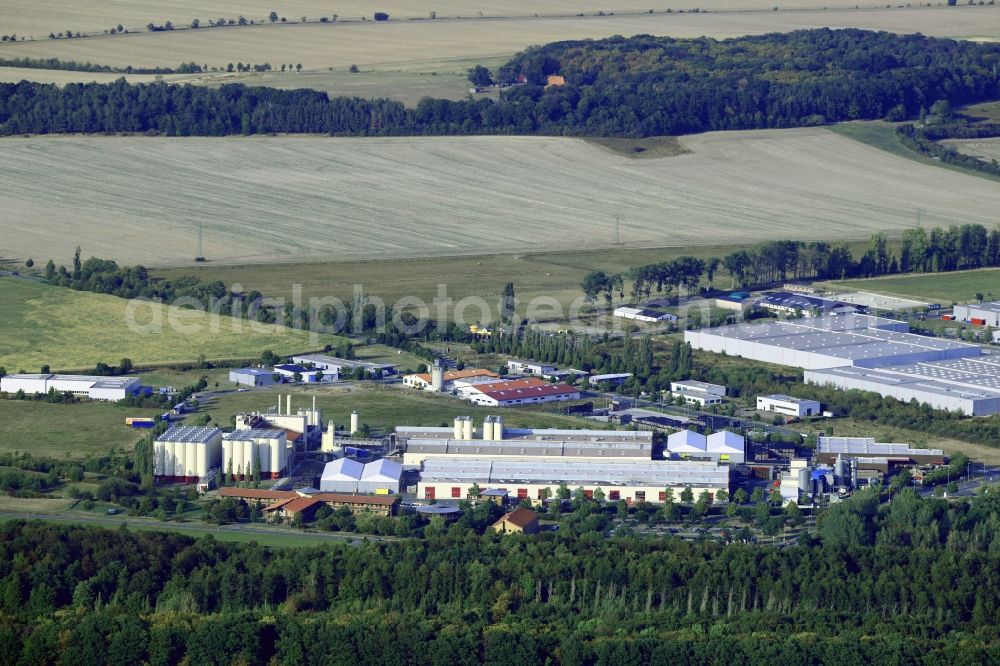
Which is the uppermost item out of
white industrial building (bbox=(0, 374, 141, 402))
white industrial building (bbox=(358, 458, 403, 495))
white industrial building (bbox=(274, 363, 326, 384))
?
white industrial building (bbox=(274, 363, 326, 384))

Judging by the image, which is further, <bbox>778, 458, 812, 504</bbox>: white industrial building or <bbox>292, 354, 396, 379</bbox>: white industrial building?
<bbox>292, 354, 396, 379</bbox>: white industrial building

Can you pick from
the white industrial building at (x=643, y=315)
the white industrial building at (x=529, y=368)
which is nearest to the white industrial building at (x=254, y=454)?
the white industrial building at (x=529, y=368)

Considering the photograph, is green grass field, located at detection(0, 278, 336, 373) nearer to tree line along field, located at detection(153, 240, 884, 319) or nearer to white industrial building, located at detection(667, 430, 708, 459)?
tree line along field, located at detection(153, 240, 884, 319)

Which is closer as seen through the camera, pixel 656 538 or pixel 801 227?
pixel 656 538

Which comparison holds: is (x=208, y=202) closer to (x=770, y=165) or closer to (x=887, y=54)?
(x=770, y=165)

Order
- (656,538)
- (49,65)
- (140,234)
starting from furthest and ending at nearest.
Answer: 1. (49,65)
2. (140,234)
3. (656,538)

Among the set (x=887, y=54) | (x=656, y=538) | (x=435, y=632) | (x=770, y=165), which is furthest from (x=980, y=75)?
(x=435, y=632)

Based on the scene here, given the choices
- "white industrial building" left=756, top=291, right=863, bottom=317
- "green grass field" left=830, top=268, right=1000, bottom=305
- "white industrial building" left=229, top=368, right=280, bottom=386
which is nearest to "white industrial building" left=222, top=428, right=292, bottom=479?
"white industrial building" left=229, top=368, right=280, bottom=386
